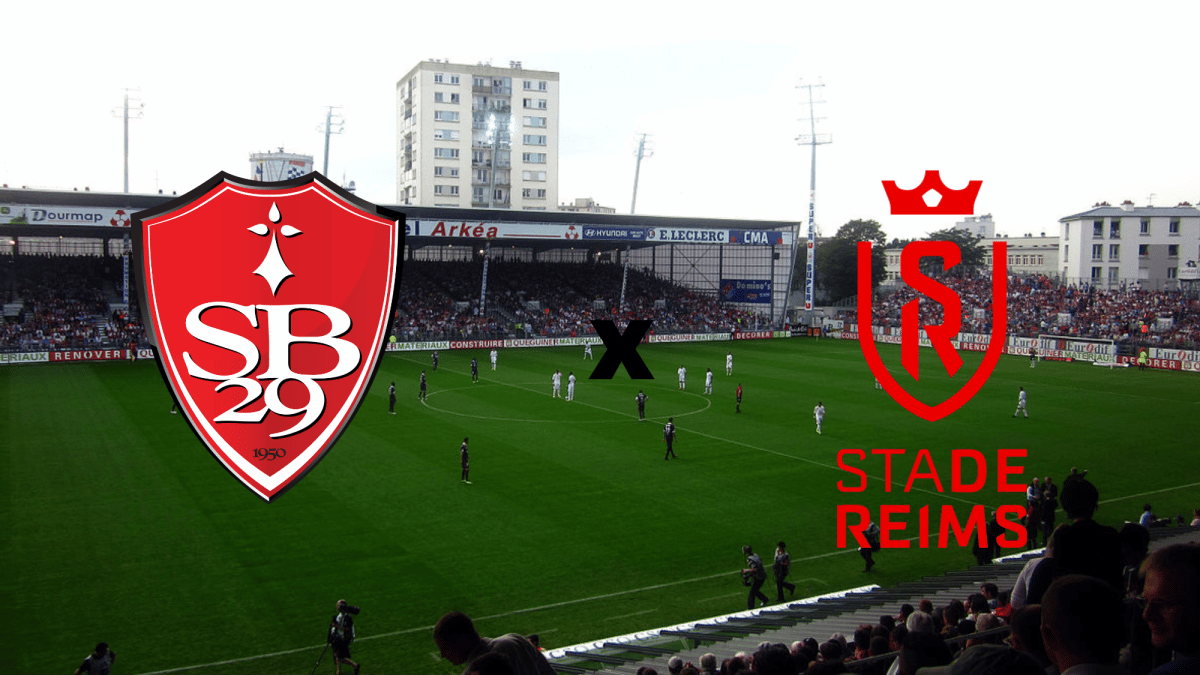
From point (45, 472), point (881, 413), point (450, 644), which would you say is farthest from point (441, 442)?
point (450, 644)

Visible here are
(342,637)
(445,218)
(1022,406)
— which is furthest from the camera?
(445,218)

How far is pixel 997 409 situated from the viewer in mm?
36500

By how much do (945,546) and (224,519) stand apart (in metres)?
16.1

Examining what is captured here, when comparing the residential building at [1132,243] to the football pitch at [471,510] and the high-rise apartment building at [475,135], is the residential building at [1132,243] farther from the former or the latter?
the high-rise apartment building at [475,135]

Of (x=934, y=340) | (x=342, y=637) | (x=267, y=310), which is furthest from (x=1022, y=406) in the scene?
(x=267, y=310)

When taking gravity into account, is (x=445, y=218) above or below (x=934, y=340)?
above

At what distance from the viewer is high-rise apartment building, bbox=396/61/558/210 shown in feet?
294

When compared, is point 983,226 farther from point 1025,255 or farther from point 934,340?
point 934,340

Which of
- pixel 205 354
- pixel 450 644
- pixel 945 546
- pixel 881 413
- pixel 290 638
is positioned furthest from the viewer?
pixel 881 413

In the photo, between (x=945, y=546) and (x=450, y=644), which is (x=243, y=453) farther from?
(x=945, y=546)

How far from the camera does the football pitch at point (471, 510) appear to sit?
1427cm

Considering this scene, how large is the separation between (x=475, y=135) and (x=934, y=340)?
68297mm

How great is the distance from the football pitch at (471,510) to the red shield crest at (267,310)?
22.8ft

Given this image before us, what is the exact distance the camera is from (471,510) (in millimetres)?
20672
